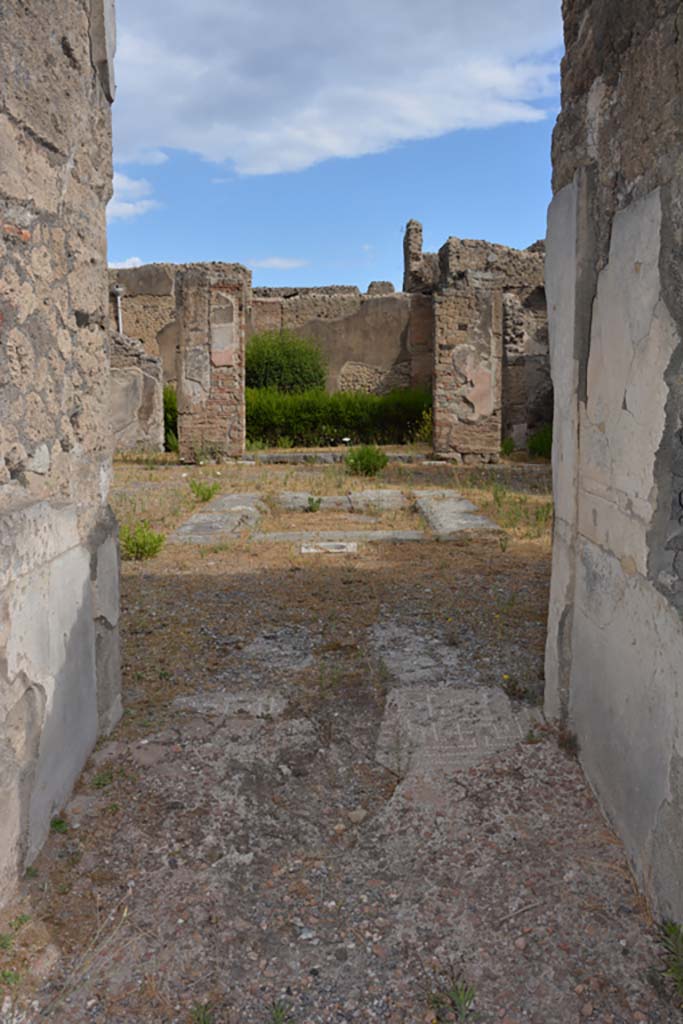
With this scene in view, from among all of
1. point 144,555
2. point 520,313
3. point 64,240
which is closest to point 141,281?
point 520,313

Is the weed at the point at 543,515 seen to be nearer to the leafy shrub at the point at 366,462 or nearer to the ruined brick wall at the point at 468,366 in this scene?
the leafy shrub at the point at 366,462

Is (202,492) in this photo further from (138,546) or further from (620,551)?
(620,551)

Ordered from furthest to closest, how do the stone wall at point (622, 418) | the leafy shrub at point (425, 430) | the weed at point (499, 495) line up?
the leafy shrub at point (425, 430)
the weed at point (499, 495)
the stone wall at point (622, 418)

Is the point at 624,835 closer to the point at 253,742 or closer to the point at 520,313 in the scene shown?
the point at 253,742

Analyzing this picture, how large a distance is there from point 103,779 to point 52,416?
1.17m

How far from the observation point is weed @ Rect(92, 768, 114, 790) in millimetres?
2520

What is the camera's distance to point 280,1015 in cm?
163

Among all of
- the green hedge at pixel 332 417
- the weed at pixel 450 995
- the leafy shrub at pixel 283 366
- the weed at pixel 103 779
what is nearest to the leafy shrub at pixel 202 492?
the green hedge at pixel 332 417

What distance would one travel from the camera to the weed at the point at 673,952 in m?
1.68

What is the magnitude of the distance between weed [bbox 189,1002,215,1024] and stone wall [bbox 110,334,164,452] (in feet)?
40.4

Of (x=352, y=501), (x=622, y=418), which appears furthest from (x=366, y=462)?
(x=622, y=418)

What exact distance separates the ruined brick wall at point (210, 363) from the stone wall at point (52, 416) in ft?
30.2

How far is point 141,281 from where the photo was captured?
18.9 meters

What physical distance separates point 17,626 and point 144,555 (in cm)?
371
